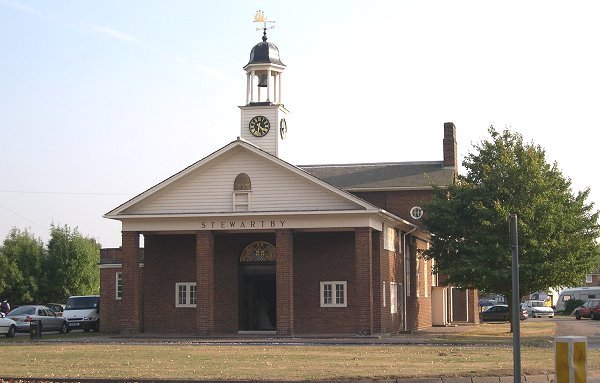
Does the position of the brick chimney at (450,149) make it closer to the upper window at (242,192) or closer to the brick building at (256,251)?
the brick building at (256,251)

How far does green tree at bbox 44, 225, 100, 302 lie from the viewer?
82.8 meters

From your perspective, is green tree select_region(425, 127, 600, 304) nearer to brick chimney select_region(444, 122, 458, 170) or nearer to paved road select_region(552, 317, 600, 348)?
paved road select_region(552, 317, 600, 348)

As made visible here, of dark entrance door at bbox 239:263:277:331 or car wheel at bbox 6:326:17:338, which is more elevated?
dark entrance door at bbox 239:263:277:331

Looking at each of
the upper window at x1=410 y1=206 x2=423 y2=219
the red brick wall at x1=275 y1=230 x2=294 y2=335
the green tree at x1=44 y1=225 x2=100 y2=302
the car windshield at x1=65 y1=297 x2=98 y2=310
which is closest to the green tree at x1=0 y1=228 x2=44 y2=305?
the green tree at x1=44 y1=225 x2=100 y2=302

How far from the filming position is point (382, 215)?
4041 centimetres

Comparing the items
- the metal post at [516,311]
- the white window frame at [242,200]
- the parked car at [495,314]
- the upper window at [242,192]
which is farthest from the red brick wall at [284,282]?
the parked car at [495,314]

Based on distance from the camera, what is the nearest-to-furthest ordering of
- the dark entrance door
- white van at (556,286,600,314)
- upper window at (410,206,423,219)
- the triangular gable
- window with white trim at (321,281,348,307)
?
the triangular gable < window with white trim at (321,281,348,307) < the dark entrance door < upper window at (410,206,423,219) < white van at (556,286,600,314)

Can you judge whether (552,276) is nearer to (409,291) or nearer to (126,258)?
(409,291)

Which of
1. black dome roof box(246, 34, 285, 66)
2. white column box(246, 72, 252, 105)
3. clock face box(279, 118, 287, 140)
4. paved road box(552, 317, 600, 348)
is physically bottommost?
paved road box(552, 317, 600, 348)

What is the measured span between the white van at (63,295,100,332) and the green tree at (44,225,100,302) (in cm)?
3597

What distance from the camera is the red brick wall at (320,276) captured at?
4197 centimetres

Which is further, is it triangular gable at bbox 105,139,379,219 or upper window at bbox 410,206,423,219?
upper window at bbox 410,206,423,219

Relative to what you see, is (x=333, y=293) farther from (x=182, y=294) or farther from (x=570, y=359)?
(x=570, y=359)

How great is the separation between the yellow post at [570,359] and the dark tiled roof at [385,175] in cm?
3908
